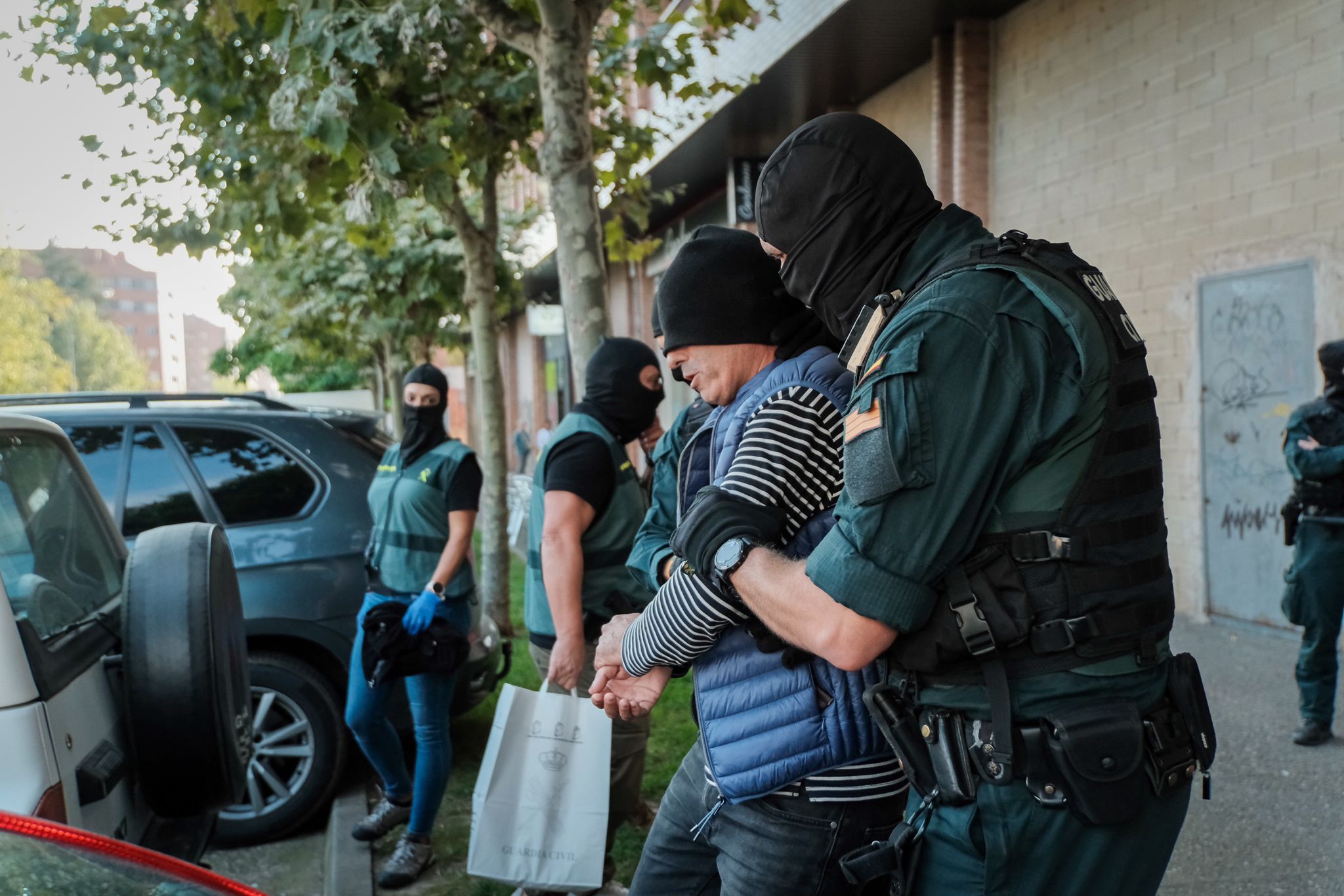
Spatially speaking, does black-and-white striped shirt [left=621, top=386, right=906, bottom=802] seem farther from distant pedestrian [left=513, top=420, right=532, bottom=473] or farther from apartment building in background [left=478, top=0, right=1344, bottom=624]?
distant pedestrian [left=513, top=420, right=532, bottom=473]

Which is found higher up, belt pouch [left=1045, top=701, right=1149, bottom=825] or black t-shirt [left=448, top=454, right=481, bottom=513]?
black t-shirt [left=448, top=454, right=481, bottom=513]

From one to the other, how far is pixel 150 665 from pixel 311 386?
127 feet

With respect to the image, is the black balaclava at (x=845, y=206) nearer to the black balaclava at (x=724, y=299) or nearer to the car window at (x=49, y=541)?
the black balaclava at (x=724, y=299)

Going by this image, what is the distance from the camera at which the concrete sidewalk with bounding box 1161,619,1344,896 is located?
12.7ft

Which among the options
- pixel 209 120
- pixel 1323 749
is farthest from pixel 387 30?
pixel 1323 749

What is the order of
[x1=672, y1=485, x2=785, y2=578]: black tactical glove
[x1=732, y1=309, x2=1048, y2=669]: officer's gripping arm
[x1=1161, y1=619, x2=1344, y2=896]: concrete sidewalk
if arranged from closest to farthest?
[x1=732, y1=309, x2=1048, y2=669]: officer's gripping arm → [x1=672, y1=485, x2=785, y2=578]: black tactical glove → [x1=1161, y1=619, x2=1344, y2=896]: concrete sidewalk

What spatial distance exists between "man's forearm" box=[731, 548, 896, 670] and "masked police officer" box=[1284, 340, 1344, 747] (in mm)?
4315

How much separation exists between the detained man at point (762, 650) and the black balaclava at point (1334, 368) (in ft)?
13.1

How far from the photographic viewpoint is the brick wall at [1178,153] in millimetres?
6691

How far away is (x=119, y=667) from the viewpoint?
9.53 ft

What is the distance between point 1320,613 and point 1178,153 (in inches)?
149

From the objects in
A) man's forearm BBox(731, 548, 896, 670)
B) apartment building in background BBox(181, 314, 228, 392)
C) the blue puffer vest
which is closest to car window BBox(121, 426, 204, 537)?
the blue puffer vest

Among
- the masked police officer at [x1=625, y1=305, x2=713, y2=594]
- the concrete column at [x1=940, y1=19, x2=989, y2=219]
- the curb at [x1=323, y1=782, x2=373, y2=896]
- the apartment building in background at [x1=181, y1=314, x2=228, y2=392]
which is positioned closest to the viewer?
the masked police officer at [x1=625, y1=305, x2=713, y2=594]

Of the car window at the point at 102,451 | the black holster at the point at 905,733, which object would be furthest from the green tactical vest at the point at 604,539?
the car window at the point at 102,451
